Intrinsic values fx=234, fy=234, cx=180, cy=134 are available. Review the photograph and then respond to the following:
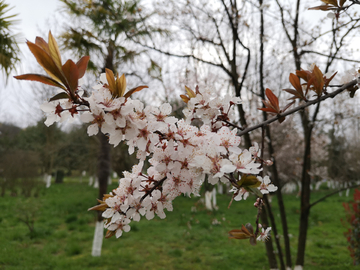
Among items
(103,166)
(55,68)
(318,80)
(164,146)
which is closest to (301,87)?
(318,80)

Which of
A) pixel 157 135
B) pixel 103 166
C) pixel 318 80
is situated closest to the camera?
pixel 157 135

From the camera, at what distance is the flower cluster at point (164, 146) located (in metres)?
0.54

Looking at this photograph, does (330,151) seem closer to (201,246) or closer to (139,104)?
(201,246)

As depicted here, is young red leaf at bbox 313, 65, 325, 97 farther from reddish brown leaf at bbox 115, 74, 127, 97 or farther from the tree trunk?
the tree trunk

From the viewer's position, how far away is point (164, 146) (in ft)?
2.14

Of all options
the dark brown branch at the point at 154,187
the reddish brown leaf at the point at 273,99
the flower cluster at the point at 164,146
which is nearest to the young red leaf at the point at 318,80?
the reddish brown leaf at the point at 273,99

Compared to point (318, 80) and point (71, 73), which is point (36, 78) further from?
point (318, 80)

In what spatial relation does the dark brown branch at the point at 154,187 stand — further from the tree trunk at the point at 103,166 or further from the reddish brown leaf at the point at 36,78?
the tree trunk at the point at 103,166

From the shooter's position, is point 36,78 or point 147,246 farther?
point 147,246

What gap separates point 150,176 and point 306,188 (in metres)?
2.34

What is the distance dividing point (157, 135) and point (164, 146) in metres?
0.06

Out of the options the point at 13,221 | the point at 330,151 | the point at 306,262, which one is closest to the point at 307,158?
the point at 306,262

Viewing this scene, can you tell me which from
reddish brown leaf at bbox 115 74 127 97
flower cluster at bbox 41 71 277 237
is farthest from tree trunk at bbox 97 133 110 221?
reddish brown leaf at bbox 115 74 127 97

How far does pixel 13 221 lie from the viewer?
611 centimetres
